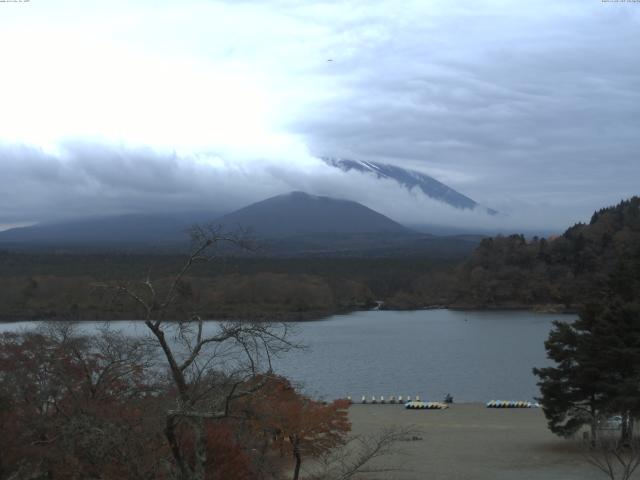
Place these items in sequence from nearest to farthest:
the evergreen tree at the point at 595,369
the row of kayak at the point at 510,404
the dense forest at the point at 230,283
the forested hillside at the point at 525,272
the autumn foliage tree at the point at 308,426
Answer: the autumn foliage tree at the point at 308,426 < the evergreen tree at the point at 595,369 < the row of kayak at the point at 510,404 < the dense forest at the point at 230,283 < the forested hillside at the point at 525,272

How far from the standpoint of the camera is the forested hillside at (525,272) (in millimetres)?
69375

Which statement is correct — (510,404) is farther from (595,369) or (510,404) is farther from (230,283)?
(230,283)

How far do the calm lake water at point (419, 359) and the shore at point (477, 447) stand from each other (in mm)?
2715

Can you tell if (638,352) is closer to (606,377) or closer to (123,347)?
(606,377)

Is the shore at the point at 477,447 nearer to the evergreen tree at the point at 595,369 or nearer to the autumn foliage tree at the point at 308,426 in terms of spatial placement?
the evergreen tree at the point at 595,369

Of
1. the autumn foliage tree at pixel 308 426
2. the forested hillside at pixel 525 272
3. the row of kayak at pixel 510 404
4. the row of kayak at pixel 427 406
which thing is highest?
the forested hillside at pixel 525 272

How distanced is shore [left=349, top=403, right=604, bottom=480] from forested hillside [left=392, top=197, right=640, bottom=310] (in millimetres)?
47865

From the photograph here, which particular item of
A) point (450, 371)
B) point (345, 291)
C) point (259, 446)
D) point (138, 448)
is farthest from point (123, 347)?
point (345, 291)

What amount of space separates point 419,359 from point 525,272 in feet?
131

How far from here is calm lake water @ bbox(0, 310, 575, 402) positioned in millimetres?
27031

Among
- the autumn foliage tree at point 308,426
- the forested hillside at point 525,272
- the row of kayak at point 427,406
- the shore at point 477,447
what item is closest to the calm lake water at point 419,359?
the row of kayak at point 427,406

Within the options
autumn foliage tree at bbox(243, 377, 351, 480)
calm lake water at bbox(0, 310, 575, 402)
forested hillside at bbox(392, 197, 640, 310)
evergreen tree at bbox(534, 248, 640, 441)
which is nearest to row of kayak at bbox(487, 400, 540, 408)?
calm lake water at bbox(0, 310, 575, 402)

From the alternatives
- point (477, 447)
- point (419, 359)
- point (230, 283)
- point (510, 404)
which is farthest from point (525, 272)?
point (477, 447)

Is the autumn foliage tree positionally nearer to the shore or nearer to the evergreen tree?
the shore
